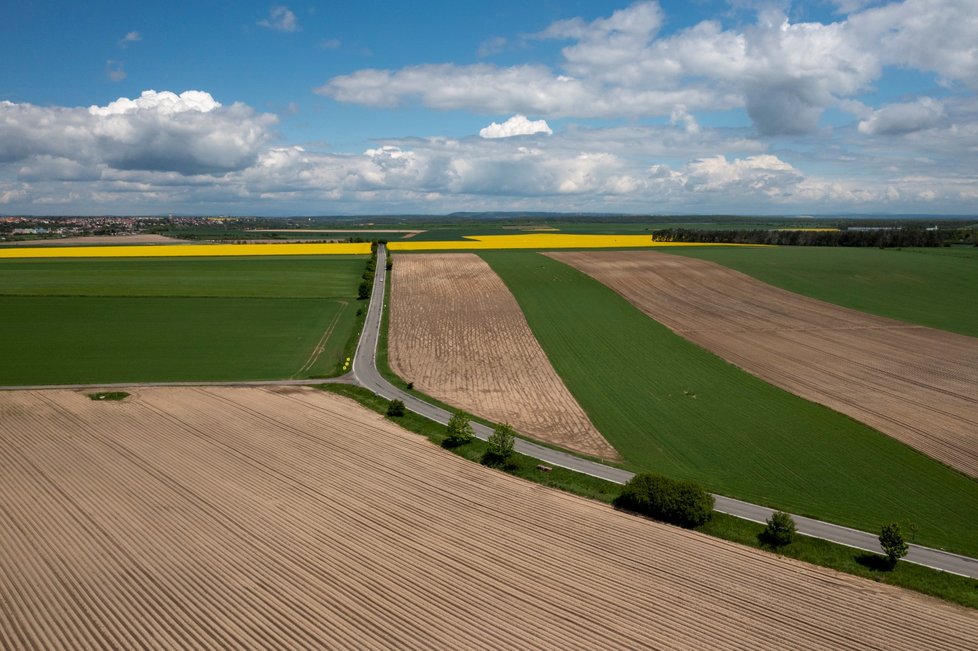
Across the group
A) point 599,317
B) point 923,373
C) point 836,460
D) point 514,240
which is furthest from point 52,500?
point 514,240

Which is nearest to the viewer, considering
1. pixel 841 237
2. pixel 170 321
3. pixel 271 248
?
pixel 170 321

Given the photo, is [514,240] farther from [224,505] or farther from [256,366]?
[224,505]

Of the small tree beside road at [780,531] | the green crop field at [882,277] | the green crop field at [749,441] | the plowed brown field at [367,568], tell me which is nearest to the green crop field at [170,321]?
the plowed brown field at [367,568]

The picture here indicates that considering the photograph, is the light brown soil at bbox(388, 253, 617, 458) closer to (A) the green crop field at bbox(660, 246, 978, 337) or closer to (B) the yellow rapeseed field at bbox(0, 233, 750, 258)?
(A) the green crop field at bbox(660, 246, 978, 337)

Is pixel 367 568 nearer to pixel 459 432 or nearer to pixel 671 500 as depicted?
pixel 671 500

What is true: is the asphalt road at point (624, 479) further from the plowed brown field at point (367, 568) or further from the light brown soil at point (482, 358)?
the plowed brown field at point (367, 568)

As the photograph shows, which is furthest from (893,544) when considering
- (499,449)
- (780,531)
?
(499,449)
